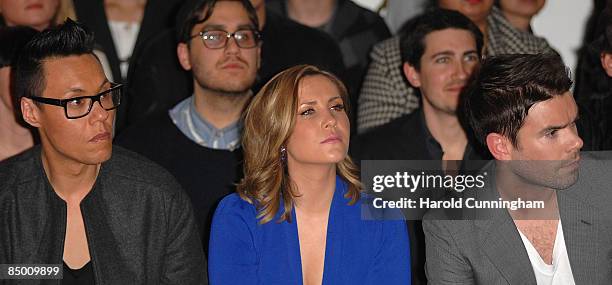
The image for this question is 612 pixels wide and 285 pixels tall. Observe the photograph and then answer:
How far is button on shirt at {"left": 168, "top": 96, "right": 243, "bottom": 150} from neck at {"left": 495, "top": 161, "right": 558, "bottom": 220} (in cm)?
119

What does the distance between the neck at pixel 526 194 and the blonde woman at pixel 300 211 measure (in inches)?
14.2

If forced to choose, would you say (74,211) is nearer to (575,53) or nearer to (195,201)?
(195,201)

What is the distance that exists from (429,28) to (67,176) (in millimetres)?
1667

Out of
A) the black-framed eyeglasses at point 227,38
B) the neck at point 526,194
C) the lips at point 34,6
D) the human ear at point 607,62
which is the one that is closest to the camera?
the neck at point 526,194

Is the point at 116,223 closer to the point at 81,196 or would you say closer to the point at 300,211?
the point at 81,196

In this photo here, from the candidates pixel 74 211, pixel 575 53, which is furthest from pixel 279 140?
pixel 575 53

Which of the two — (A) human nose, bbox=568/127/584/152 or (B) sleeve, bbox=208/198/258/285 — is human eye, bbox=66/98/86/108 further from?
(A) human nose, bbox=568/127/584/152

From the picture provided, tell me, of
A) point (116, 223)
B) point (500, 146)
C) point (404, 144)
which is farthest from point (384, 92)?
point (116, 223)

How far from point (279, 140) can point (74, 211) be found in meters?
0.70

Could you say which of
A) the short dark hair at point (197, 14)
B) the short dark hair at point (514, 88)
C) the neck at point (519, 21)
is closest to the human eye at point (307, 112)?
the short dark hair at point (514, 88)

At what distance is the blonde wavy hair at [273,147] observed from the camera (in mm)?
3084

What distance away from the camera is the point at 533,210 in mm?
2963

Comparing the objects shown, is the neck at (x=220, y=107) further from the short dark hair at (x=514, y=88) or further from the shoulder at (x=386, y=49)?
the short dark hair at (x=514, y=88)

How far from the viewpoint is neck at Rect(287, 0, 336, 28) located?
459 centimetres
